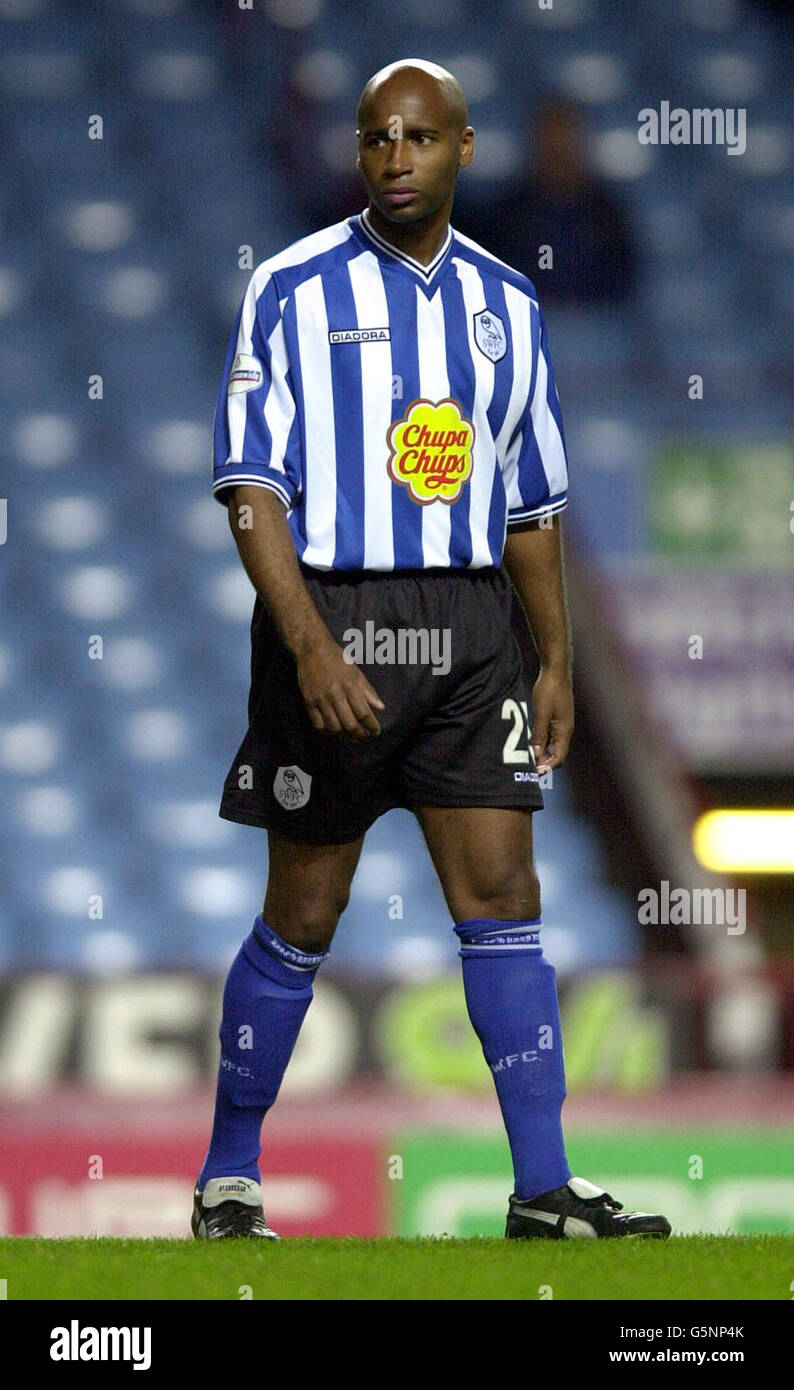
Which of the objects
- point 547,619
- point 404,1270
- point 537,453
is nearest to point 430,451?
point 537,453

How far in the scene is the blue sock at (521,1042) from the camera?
228 cm

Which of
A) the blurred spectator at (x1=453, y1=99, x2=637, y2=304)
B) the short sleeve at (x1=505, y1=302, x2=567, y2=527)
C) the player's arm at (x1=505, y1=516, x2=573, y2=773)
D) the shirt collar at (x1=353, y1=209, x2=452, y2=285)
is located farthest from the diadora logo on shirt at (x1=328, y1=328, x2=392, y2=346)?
the blurred spectator at (x1=453, y1=99, x2=637, y2=304)

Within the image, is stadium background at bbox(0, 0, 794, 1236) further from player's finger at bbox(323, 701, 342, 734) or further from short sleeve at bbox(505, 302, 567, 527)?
player's finger at bbox(323, 701, 342, 734)

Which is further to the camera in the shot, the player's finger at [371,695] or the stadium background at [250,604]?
the stadium background at [250,604]

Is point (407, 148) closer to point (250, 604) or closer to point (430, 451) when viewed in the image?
point (430, 451)

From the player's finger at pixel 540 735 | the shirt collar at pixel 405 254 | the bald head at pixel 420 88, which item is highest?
the bald head at pixel 420 88

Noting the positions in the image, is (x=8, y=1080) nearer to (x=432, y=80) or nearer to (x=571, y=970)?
(x=571, y=970)

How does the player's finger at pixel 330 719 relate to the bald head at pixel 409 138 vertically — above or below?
below

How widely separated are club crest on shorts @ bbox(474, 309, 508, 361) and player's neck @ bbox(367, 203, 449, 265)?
96mm

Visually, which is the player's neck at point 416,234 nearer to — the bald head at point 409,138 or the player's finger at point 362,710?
the bald head at point 409,138

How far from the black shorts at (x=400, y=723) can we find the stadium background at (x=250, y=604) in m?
2.23

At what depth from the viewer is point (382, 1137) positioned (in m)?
4.46

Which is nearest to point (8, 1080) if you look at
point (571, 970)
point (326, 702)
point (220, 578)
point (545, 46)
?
point (571, 970)

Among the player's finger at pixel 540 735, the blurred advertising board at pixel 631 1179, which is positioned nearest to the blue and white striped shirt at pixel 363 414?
the player's finger at pixel 540 735
